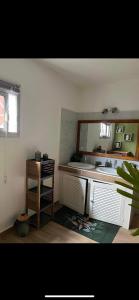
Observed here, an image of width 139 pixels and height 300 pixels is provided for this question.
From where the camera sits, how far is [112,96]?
2.77 metres

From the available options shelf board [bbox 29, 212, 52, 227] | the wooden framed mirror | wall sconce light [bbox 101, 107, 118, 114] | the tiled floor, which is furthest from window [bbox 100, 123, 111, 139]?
shelf board [bbox 29, 212, 52, 227]

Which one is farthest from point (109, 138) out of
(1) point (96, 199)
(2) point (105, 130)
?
(1) point (96, 199)

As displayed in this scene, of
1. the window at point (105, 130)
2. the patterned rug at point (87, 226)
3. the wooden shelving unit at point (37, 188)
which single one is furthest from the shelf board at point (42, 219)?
the window at point (105, 130)

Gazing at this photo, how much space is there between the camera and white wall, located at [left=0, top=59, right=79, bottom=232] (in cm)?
193

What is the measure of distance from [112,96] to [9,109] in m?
1.72

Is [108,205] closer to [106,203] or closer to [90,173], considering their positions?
[106,203]

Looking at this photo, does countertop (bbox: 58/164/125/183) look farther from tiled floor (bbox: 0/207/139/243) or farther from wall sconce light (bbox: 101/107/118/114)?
wall sconce light (bbox: 101/107/118/114)

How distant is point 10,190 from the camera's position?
80.5 inches

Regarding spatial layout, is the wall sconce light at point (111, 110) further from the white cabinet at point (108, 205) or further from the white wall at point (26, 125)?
the white cabinet at point (108, 205)

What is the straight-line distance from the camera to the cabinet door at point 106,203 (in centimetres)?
227

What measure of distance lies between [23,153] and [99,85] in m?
1.81
